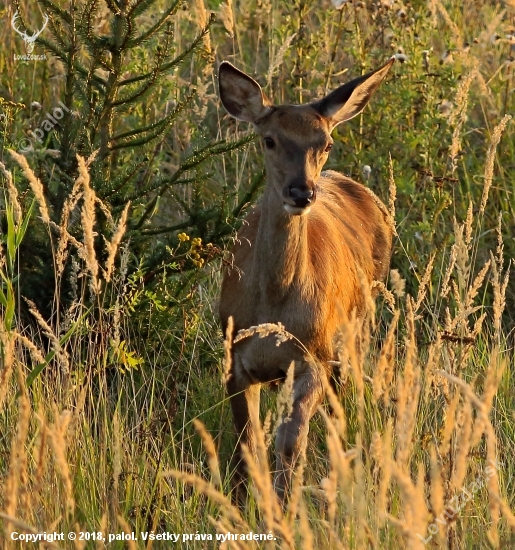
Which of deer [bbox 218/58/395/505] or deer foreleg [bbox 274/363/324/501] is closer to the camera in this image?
deer foreleg [bbox 274/363/324/501]

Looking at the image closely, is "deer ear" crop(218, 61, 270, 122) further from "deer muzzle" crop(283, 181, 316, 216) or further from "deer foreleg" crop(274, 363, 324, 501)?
"deer foreleg" crop(274, 363, 324, 501)

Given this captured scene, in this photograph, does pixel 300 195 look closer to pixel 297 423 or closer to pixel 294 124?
pixel 294 124

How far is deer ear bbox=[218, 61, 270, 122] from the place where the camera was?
531 cm

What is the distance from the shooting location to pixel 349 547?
10.3ft

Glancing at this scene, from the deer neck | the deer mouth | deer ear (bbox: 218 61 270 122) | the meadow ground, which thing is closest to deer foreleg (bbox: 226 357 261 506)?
the meadow ground

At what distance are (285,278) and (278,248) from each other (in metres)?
0.14

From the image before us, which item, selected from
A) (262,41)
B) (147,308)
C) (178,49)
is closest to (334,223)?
(147,308)

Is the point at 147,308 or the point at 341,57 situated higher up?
the point at 341,57

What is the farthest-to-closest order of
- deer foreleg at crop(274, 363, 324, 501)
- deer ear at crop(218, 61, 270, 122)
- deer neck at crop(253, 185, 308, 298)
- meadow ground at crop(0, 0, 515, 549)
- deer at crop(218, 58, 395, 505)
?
deer ear at crop(218, 61, 270, 122) < deer neck at crop(253, 185, 308, 298) < deer at crop(218, 58, 395, 505) < deer foreleg at crop(274, 363, 324, 501) < meadow ground at crop(0, 0, 515, 549)

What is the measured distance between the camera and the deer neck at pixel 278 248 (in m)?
5.00

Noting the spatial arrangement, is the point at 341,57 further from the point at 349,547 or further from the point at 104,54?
the point at 349,547

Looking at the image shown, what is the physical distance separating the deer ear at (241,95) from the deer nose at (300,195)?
0.72 meters

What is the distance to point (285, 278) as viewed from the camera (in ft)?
16.5

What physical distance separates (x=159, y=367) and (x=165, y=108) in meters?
2.53
